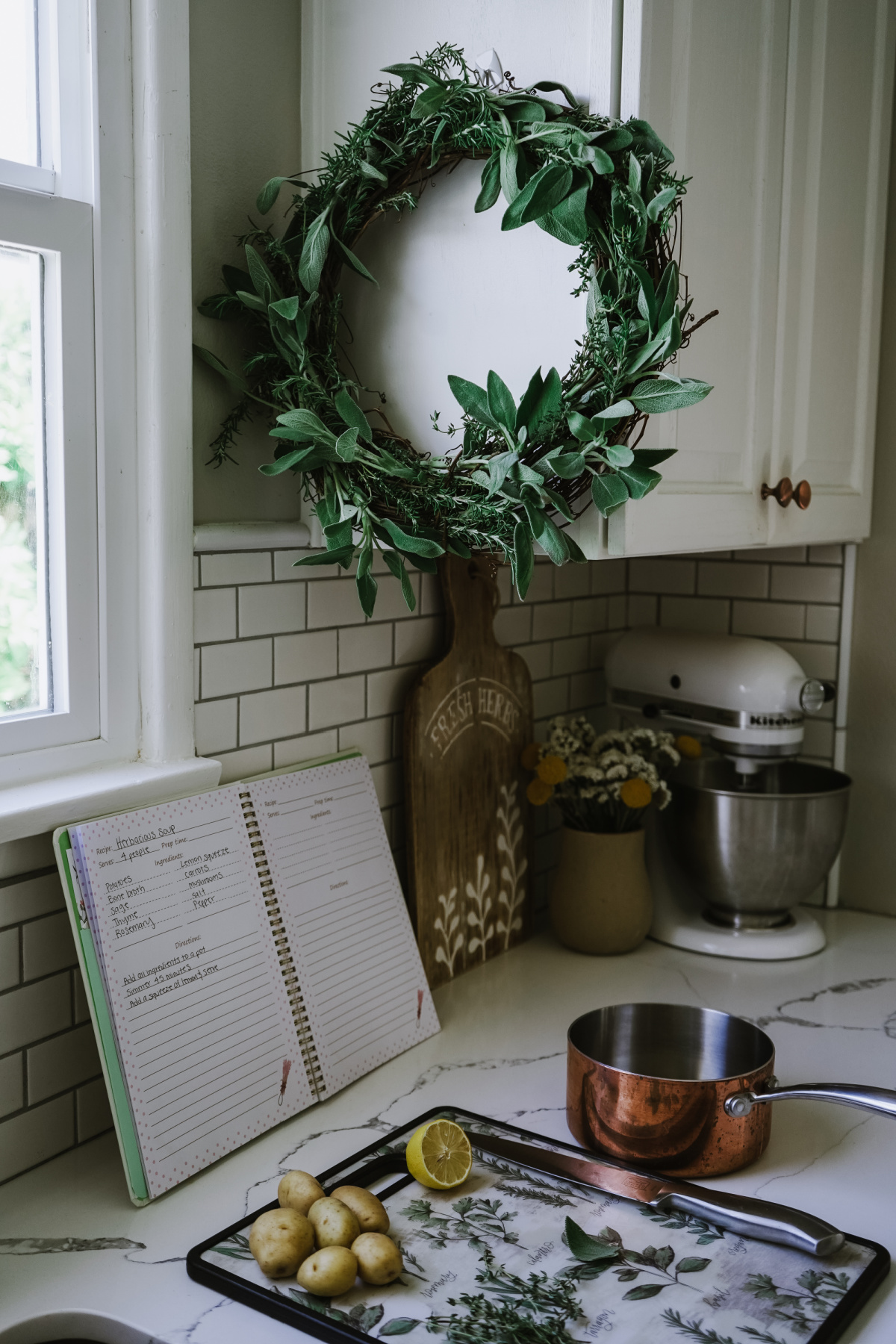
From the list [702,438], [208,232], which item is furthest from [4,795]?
[702,438]

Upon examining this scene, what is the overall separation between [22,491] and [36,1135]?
0.63 metres

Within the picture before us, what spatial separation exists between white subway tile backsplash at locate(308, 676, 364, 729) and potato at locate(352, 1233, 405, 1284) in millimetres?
654

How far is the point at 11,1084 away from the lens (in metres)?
1.15

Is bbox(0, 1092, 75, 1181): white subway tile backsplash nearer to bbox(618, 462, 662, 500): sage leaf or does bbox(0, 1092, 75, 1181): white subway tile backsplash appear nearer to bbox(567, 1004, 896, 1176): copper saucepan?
bbox(567, 1004, 896, 1176): copper saucepan

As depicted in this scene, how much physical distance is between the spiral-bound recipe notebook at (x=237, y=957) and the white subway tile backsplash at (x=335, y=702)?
0.07 m

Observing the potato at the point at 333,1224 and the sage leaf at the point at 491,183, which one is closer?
the potato at the point at 333,1224

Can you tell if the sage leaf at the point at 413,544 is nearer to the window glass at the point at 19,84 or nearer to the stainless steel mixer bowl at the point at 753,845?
the window glass at the point at 19,84

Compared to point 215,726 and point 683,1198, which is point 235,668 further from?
point 683,1198

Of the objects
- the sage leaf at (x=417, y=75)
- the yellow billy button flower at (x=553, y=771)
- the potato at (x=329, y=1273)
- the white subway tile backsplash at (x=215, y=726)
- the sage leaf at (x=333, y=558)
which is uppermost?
the sage leaf at (x=417, y=75)

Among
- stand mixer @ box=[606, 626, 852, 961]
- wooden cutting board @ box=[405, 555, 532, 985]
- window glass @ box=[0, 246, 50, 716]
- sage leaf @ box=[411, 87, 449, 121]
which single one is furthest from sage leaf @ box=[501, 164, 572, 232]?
stand mixer @ box=[606, 626, 852, 961]

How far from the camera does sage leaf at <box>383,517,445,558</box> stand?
3.97 ft

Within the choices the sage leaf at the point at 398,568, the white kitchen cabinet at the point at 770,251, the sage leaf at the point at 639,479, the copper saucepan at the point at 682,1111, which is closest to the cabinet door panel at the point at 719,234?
the white kitchen cabinet at the point at 770,251

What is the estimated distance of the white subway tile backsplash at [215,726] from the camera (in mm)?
1330

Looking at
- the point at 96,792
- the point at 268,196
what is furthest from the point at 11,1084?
the point at 268,196
